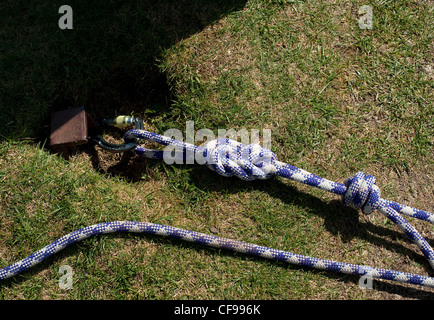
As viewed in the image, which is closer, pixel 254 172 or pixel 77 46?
pixel 254 172

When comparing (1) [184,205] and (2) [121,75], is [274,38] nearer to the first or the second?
(2) [121,75]

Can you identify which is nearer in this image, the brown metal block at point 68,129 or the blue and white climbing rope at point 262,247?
the blue and white climbing rope at point 262,247

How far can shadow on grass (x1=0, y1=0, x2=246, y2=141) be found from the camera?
2309 millimetres

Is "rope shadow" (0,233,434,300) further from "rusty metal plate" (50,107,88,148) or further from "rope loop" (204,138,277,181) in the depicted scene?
"rusty metal plate" (50,107,88,148)

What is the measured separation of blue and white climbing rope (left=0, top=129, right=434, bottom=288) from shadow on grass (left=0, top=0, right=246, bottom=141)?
562 mm

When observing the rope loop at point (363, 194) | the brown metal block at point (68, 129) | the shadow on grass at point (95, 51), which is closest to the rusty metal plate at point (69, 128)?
the brown metal block at point (68, 129)

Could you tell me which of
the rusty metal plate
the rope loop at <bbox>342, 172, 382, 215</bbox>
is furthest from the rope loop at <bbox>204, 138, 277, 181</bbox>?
the rusty metal plate

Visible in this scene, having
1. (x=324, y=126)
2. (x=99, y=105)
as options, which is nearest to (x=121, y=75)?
(x=99, y=105)

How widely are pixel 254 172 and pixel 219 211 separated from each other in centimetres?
30

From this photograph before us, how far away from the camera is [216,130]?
2.27m

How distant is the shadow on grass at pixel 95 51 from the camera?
7.57ft

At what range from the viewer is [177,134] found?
2297mm

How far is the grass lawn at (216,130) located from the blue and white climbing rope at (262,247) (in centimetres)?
6

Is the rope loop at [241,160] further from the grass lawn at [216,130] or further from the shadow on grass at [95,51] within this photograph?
the shadow on grass at [95,51]
